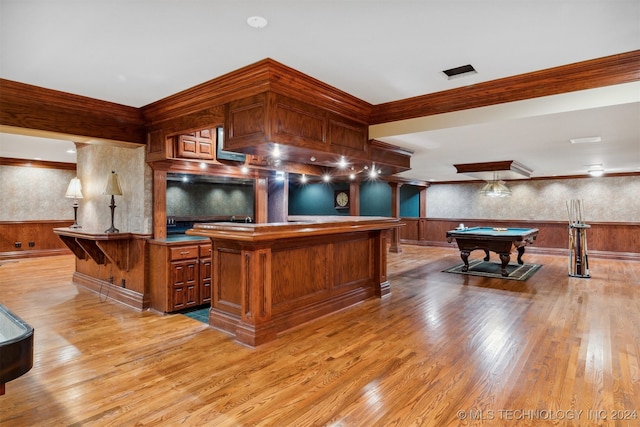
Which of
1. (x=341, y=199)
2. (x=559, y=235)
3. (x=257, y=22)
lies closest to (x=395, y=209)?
(x=341, y=199)

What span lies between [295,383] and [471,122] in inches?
109

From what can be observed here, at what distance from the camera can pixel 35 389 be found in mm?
2359

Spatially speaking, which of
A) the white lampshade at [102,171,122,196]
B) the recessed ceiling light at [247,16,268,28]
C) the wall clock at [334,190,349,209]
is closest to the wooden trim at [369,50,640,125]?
the recessed ceiling light at [247,16,268,28]

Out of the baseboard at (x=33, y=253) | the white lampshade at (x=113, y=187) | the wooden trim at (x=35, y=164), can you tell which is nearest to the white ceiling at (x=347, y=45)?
the white lampshade at (x=113, y=187)

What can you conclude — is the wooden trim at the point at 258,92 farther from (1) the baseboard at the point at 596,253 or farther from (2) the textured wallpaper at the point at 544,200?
(2) the textured wallpaper at the point at 544,200

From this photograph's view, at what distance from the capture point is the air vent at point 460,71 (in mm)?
2859

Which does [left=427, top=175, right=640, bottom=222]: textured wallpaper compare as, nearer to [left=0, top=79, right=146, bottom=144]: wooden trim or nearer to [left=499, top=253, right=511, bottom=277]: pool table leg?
[left=499, top=253, right=511, bottom=277]: pool table leg

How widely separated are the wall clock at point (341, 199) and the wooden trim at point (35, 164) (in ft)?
24.5

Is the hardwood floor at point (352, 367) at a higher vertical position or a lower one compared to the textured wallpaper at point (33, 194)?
lower

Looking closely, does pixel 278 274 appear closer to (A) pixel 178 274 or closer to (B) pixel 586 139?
(A) pixel 178 274

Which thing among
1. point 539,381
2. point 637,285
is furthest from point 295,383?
point 637,285

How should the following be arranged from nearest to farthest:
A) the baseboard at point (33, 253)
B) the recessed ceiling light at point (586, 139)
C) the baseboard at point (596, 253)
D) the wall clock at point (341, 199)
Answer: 1. the recessed ceiling light at point (586, 139)
2. the baseboard at point (33, 253)
3. the baseboard at point (596, 253)
4. the wall clock at point (341, 199)

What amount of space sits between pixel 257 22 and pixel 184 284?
3129 millimetres

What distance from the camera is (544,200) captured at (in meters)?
9.80
